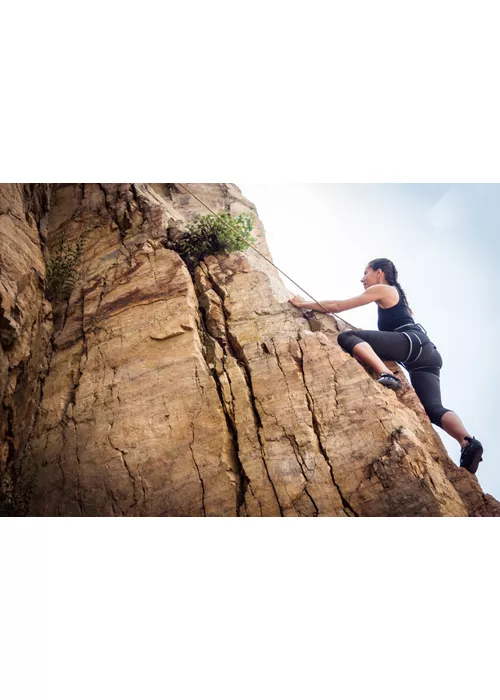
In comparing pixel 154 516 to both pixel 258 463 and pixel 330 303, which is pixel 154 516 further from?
pixel 330 303

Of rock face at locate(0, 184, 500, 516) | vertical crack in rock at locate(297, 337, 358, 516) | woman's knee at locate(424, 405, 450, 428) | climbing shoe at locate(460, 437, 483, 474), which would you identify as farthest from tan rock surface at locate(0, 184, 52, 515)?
climbing shoe at locate(460, 437, 483, 474)

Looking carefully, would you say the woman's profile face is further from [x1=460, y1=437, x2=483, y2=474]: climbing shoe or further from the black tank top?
[x1=460, y1=437, x2=483, y2=474]: climbing shoe

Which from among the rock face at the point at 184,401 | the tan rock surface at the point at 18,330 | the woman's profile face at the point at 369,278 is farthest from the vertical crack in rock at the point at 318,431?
the tan rock surface at the point at 18,330

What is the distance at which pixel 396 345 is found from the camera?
508 centimetres

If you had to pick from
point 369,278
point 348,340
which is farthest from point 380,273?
point 348,340

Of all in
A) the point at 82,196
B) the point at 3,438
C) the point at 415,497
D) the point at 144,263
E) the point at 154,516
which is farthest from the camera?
the point at 82,196

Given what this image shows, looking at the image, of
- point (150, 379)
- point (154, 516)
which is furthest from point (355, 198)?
point (154, 516)

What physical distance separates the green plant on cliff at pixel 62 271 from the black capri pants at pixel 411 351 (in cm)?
311

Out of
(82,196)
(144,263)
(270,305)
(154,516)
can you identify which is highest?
(82,196)

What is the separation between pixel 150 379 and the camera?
4832 millimetres

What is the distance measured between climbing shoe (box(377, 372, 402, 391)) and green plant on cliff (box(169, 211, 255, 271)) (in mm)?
2199

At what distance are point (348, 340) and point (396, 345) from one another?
52cm

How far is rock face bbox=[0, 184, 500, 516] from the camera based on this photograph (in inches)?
165

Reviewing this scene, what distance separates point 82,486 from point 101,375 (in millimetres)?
1120
